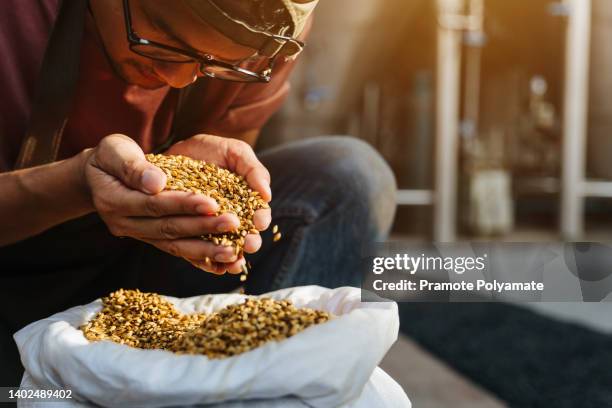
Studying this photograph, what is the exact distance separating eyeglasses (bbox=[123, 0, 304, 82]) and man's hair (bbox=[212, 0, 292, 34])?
0.02 m

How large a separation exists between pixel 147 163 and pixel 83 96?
0.36 meters

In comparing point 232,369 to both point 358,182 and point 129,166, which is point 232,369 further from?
point 358,182

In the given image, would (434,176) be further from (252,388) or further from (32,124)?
(252,388)

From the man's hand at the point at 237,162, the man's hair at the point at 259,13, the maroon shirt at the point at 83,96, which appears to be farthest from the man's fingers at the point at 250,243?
the maroon shirt at the point at 83,96

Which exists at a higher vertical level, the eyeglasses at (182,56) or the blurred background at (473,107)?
the eyeglasses at (182,56)

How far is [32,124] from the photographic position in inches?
35.8

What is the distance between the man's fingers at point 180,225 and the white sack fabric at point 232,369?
0.45 feet

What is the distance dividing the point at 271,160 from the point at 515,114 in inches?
129

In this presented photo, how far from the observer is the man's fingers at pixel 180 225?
70 cm

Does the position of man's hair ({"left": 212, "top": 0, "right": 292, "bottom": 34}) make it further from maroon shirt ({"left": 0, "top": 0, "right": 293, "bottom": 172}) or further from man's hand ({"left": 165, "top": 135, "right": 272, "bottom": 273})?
maroon shirt ({"left": 0, "top": 0, "right": 293, "bottom": 172})

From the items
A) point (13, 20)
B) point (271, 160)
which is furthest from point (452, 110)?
point (13, 20)

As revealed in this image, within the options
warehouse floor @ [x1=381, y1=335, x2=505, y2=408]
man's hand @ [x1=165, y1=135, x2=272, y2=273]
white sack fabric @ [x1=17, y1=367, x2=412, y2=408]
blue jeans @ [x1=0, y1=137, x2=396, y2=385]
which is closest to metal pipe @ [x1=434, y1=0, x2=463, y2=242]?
warehouse floor @ [x1=381, y1=335, x2=505, y2=408]

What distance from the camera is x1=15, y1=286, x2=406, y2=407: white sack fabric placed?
1.92ft

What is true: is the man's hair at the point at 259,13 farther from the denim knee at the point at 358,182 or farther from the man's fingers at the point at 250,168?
the denim knee at the point at 358,182
